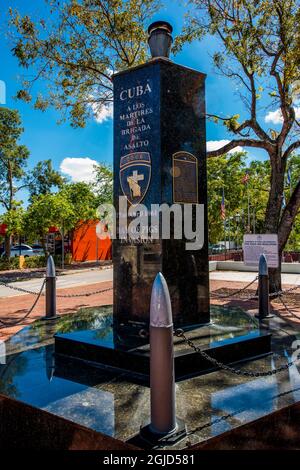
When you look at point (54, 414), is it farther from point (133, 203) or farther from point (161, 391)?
point (133, 203)

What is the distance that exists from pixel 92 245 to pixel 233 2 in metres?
25.9

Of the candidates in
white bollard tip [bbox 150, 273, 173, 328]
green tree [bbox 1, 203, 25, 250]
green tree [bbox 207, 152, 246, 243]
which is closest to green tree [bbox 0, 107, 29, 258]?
green tree [bbox 1, 203, 25, 250]

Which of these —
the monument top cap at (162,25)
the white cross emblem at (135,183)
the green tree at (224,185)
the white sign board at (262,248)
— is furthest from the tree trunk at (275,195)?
the green tree at (224,185)

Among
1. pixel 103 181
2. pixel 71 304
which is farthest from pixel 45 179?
pixel 71 304

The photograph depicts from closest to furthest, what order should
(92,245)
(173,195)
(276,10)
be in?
(173,195) < (276,10) < (92,245)

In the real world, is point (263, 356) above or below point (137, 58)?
below

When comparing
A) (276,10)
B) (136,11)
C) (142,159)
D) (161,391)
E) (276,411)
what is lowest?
(276,411)

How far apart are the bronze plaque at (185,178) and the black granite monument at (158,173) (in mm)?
11

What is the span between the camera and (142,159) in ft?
17.2

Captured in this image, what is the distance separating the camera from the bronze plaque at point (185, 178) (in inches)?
206

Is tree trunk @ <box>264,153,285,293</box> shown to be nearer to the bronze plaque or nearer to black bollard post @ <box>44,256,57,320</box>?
the bronze plaque

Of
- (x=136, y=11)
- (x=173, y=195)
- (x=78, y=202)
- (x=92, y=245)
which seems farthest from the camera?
(x=92, y=245)

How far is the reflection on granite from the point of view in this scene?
3.05m
